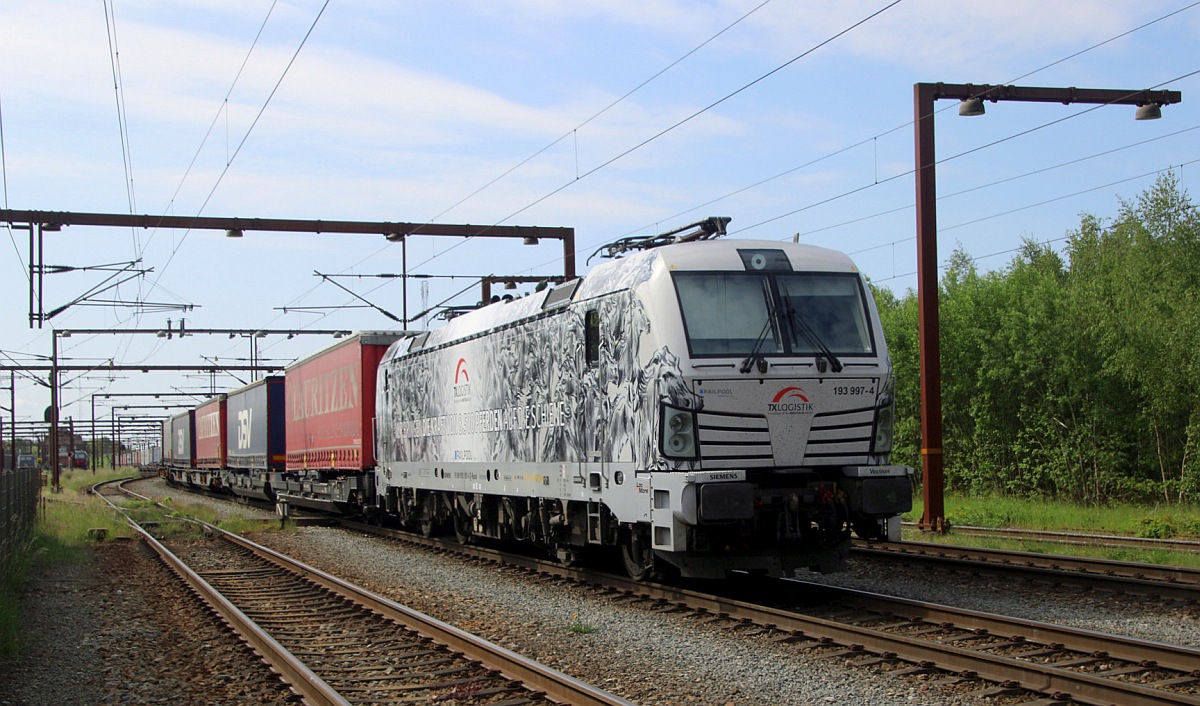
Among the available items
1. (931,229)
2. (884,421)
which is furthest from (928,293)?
(884,421)

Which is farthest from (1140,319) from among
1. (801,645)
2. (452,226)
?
(801,645)

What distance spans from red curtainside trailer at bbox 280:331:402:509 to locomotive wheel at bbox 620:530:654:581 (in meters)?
10.8

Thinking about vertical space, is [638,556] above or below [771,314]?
below

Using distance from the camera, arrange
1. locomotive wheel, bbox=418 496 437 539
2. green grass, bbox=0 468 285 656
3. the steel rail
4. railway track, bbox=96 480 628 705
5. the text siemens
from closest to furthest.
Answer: railway track, bbox=96 480 628 705, green grass, bbox=0 468 285 656, the steel rail, locomotive wheel, bbox=418 496 437 539, the text siemens

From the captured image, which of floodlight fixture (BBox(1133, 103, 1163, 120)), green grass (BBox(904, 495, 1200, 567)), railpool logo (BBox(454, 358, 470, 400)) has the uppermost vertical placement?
floodlight fixture (BBox(1133, 103, 1163, 120))

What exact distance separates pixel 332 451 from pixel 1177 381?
18370 mm

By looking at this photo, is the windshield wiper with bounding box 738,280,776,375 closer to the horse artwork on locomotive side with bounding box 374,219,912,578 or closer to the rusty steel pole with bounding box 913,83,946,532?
the horse artwork on locomotive side with bounding box 374,219,912,578

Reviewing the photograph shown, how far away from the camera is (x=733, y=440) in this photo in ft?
35.8

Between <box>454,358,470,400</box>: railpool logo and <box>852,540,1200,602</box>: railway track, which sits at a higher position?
<box>454,358,470,400</box>: railpool logo

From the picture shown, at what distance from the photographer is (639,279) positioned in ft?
38.2

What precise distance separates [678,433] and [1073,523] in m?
12.6

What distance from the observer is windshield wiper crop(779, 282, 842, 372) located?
36.8 ft

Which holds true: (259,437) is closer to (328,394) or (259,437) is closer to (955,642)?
(328,394)

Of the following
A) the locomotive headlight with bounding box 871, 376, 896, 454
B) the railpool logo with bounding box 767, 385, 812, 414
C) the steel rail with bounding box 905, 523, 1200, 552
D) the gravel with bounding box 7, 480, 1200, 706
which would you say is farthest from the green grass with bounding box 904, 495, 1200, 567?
the railpool logo with bounding box 767, 385, 812, 414
